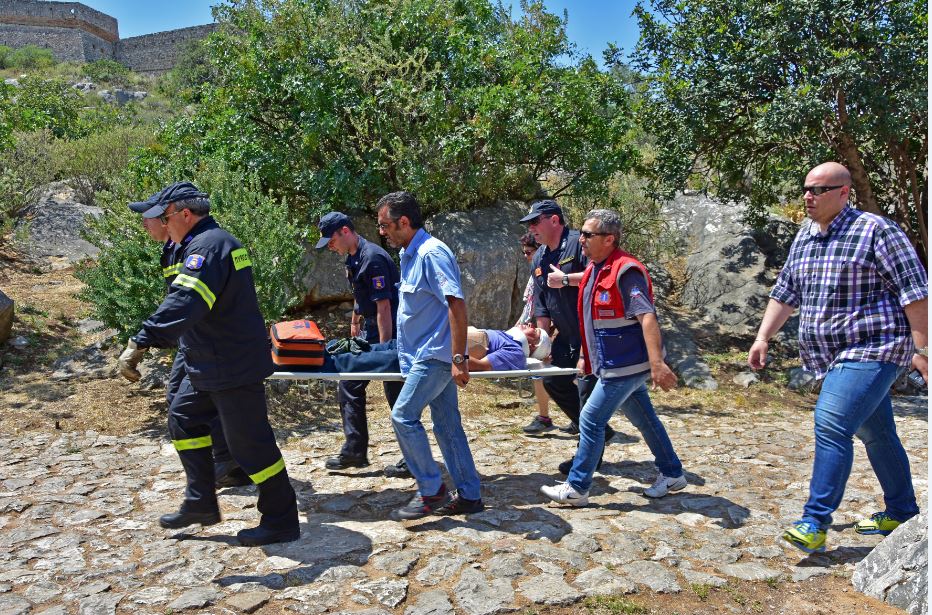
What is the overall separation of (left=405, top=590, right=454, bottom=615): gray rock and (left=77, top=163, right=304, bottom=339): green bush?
4.41m

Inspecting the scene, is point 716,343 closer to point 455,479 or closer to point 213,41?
point 455,479

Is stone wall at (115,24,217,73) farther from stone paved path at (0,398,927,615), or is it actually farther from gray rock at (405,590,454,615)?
gray rock at (405,590,454,615)

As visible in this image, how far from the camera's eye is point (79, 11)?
193 ft

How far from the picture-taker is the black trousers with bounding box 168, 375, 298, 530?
4.41 meters

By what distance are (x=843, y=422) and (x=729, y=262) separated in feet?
27.4

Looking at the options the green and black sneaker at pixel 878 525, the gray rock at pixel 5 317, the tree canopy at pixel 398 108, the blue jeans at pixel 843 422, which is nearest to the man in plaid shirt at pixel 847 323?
the blue jeans at pixel 843 422

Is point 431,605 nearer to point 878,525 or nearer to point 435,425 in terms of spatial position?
point 435,425

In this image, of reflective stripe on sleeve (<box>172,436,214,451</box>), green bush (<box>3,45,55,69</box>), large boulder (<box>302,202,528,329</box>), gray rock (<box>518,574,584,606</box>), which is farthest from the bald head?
green bush (<box>3,45,55,69</box>)

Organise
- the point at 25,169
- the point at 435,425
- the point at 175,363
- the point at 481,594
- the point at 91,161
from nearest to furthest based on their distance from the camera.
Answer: the point at 481,594
the point at 435,425
the point at 175,363
the point at 25,169
the point at 91,161

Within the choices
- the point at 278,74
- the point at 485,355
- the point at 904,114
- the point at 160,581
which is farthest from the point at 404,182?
the point at 160,581

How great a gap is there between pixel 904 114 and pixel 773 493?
17.8 feet

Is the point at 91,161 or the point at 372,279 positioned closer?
the point at 372,279

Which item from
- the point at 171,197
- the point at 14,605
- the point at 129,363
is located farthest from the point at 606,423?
the point at 14,605

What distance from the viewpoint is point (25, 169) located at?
1497cm
